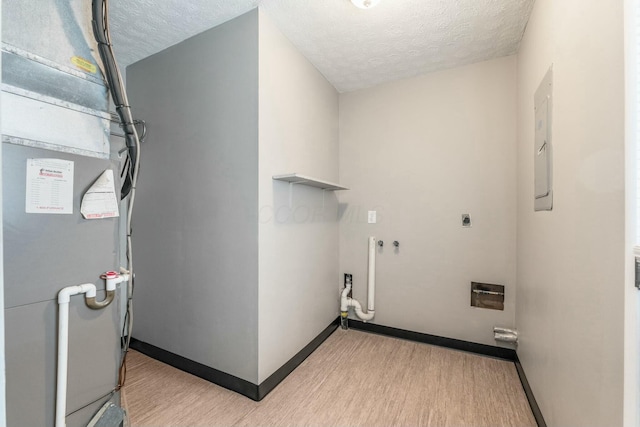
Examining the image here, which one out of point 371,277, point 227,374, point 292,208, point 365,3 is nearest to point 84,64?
point 292,208

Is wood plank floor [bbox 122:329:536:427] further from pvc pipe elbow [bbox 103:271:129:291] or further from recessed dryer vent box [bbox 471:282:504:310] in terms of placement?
pvc pipe elbow [bbox 103:271:129:291]

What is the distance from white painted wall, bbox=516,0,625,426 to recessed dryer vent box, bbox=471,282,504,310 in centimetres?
64

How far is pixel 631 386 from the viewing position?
0.84 metres

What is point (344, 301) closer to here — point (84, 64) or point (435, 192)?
point (435, 192)

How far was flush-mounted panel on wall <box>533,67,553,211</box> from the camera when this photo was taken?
1.51m

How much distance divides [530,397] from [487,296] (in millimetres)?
803

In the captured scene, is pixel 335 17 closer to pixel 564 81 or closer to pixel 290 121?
pixel 290 121

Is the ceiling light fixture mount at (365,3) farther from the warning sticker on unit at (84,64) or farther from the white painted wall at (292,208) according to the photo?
the warning sticker on unit at (84,64)

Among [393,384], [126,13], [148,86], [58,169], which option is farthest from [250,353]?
[126,13]

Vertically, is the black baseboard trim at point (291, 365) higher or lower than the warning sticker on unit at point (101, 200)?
lower

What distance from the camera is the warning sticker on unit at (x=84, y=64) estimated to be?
4.10 feet

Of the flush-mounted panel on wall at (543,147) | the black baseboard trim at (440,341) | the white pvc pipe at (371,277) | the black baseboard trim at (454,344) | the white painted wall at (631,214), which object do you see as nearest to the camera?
the white painted wall at (631,214)

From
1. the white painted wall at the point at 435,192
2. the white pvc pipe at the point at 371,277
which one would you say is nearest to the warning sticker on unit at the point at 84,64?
the white painted wall at the point at 435,192

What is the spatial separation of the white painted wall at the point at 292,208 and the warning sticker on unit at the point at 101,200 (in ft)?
2.73
